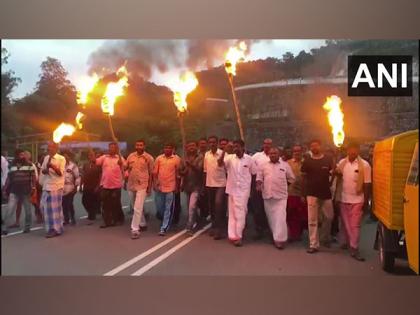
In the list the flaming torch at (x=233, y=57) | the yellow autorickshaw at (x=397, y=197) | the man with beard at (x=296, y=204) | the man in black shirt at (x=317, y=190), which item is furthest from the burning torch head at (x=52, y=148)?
the yellow autorickshaw at (x=397, y=197)

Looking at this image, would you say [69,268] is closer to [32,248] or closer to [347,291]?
[32,248]

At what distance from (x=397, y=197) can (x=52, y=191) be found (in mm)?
3106

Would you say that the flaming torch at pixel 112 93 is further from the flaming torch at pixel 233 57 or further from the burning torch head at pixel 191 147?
the flaming torch at pixel 233 57

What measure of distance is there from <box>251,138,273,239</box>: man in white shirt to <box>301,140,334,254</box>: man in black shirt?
37cm

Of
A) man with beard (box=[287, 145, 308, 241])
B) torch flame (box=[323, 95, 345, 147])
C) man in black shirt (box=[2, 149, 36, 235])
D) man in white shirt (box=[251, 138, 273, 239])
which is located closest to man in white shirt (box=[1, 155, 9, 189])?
man in black shirt (box=[2, 149, 36, 235])

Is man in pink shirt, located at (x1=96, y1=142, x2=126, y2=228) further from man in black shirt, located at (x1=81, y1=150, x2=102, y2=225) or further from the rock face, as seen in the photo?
the rock face

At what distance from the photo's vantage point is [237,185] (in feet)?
15.4

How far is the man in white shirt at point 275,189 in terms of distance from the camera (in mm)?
4566

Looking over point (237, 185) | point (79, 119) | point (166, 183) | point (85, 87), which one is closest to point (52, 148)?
point (79, 119)

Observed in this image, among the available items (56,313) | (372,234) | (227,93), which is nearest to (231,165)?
(227,93)

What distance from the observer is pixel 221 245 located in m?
4.41

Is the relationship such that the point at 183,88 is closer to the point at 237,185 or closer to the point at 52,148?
the point at 237,185

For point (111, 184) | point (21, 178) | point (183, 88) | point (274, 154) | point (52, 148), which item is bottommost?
point (111, 184)

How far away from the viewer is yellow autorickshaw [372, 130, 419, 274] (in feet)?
13.2
